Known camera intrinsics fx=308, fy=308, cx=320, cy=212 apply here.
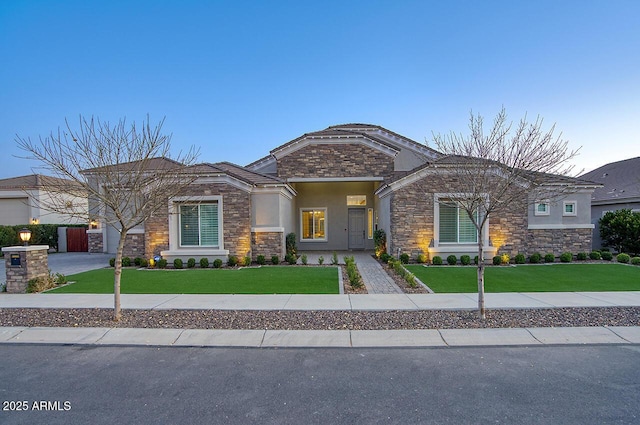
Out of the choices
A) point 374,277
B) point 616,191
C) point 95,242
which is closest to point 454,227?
point 374,277

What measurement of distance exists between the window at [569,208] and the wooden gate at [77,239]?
27.8 m

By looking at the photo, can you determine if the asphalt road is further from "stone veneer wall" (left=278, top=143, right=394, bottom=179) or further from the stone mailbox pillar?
"stone veneer wall" (left=278, top=143, right=394, bottom=179)

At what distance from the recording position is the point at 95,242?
19.4 m

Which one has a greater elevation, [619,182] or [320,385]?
[619,182]

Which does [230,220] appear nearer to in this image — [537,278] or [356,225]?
[356,225]

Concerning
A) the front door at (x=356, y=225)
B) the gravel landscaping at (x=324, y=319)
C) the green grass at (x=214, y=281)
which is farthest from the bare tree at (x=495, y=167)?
the front door at (x=356, y=225)

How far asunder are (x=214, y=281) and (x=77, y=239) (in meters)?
17.2

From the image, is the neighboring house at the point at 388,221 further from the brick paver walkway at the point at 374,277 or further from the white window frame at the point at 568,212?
the brick paver walkway at the point at 374,277

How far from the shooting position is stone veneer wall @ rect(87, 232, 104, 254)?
19.2 metres

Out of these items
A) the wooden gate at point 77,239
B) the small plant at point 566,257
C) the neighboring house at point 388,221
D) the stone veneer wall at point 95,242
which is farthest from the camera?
the wooden gate at point 77,239

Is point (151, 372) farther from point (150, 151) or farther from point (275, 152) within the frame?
point (275, 152)

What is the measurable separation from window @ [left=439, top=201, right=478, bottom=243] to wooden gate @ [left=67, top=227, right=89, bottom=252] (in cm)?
2231

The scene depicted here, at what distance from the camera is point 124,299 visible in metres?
7.67

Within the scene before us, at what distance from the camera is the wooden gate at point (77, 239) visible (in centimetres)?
2078
